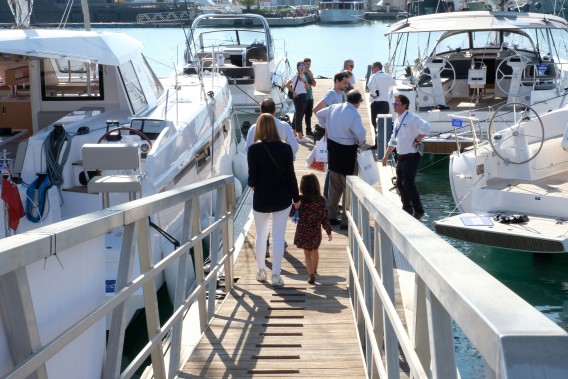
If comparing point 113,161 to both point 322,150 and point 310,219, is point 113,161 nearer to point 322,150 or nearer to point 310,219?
point 310,219

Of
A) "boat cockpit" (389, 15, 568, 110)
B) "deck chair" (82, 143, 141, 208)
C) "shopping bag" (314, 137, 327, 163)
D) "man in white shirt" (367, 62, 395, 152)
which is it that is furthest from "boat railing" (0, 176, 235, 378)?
"boat cockpit" (389, 15, 568, 110)

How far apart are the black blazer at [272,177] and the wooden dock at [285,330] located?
0.74 meters

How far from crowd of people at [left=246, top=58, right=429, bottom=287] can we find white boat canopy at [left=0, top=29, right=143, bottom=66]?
199 cm

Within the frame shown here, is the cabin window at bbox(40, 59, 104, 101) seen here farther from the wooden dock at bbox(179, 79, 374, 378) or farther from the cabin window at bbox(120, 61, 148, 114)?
the wooden dock at bbox(179, 79, 374, 378)

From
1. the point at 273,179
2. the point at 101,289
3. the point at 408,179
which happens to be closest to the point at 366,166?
the point at 408,179

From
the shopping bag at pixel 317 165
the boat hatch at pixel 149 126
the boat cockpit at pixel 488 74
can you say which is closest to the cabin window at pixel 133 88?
the boat hatch at pixel 149 126

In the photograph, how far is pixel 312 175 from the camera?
745cm

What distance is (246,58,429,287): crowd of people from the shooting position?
6922mm

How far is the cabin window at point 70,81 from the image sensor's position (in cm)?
1073

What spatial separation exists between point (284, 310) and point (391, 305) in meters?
3.31

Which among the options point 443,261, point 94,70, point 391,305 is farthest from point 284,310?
point 94,70

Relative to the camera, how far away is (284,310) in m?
6.57

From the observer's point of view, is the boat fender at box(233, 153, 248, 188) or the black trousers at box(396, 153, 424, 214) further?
the boat fender at box(233, 153, 248, 188)

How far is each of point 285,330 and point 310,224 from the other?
1483mm
